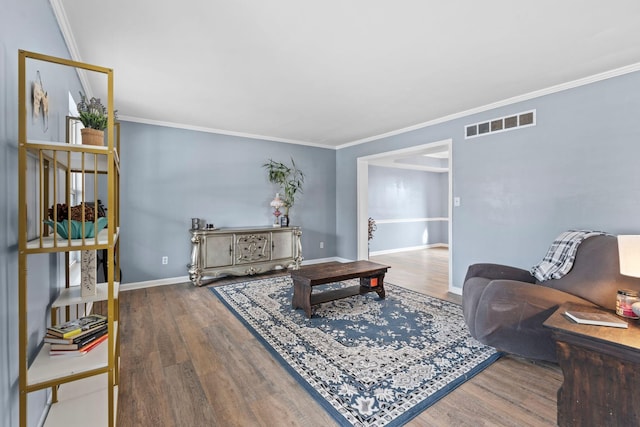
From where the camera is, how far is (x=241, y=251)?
447 centimetres

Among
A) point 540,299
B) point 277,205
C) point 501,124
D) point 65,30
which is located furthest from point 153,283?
point 501,124

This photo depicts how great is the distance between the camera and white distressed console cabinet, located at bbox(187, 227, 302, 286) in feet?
13.7

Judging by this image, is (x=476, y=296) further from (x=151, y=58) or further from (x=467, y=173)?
(x=151, y=58)

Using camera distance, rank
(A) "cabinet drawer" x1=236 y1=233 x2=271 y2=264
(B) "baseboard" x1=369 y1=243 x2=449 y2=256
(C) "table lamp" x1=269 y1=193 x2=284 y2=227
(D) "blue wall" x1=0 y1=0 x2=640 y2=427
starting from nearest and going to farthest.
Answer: (D) "blue wall" x1=0 y1=0 x2=640 y2=427 < (A) "cabinet drawer" x1=236 y1=233 x2=271 y2=264 < (C) "table lamp" x1=269 y1=193 x2=284 y2=227 < (B) "baseboard" x1=369 y1=243 x2=449 y2=256

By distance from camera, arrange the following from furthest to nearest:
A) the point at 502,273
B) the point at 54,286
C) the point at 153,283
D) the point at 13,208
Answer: the point at 153,283, the point at 502,273, the point at 54,286, the point at 13,208

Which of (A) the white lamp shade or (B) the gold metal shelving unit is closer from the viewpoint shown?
(B) the gold metal shelving unit

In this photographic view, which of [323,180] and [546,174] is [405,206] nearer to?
[323,180]

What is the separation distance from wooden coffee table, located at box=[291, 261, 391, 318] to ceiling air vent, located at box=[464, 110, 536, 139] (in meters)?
2.07

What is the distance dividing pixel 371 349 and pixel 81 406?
1880mm

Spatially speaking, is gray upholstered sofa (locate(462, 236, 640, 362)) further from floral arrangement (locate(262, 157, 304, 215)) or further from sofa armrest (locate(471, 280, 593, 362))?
floral arrangement (locate(262, 157, 304, 215))

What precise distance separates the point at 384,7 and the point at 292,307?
279 centimetres

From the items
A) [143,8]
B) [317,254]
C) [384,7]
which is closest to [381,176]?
[317,254]

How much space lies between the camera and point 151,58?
2.45m

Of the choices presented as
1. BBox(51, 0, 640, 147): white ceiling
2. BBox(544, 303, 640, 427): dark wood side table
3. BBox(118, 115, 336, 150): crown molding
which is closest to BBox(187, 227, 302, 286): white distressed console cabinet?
BBox(118, 115, 336, 150): crown molding
